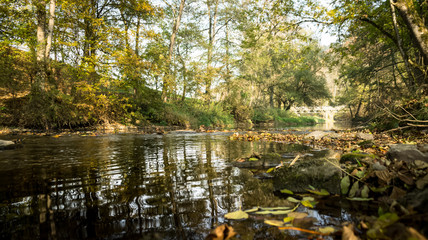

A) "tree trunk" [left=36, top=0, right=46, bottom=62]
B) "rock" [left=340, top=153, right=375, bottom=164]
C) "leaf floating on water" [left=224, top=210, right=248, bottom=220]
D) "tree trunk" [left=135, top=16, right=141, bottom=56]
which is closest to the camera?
"leaf floating on water" [left=224, top=210, right=248, bottom=220]

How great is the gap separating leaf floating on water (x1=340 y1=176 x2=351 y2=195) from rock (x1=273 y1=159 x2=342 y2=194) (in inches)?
3.0

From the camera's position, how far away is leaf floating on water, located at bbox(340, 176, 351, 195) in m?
2.11

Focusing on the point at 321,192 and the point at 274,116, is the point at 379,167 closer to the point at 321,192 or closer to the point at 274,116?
the point at 321,192

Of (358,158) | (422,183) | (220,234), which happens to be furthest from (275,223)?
(358,158)

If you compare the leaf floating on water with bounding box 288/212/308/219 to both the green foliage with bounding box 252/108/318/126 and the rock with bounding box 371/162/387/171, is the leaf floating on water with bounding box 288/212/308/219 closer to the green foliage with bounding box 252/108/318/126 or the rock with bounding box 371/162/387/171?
the rock with bounding box 371/162/387/171

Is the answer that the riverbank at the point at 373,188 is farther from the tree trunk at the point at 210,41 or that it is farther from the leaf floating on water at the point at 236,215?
the tree trunk at the point at 210,41

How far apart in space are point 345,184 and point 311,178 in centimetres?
33

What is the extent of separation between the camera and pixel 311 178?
2383mm

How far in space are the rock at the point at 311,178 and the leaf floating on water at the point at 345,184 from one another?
75mm

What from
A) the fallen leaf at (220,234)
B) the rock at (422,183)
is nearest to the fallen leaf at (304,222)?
the fallen leaf at (220,234)

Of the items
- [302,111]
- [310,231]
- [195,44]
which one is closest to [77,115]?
[310,231]

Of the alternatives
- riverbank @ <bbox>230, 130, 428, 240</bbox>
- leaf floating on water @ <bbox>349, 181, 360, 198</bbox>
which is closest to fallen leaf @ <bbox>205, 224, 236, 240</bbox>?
riverbank @ <bbox>230, 130, 428, 240</bbox>

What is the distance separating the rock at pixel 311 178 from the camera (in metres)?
2.28

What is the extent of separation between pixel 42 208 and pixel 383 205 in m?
2.87
